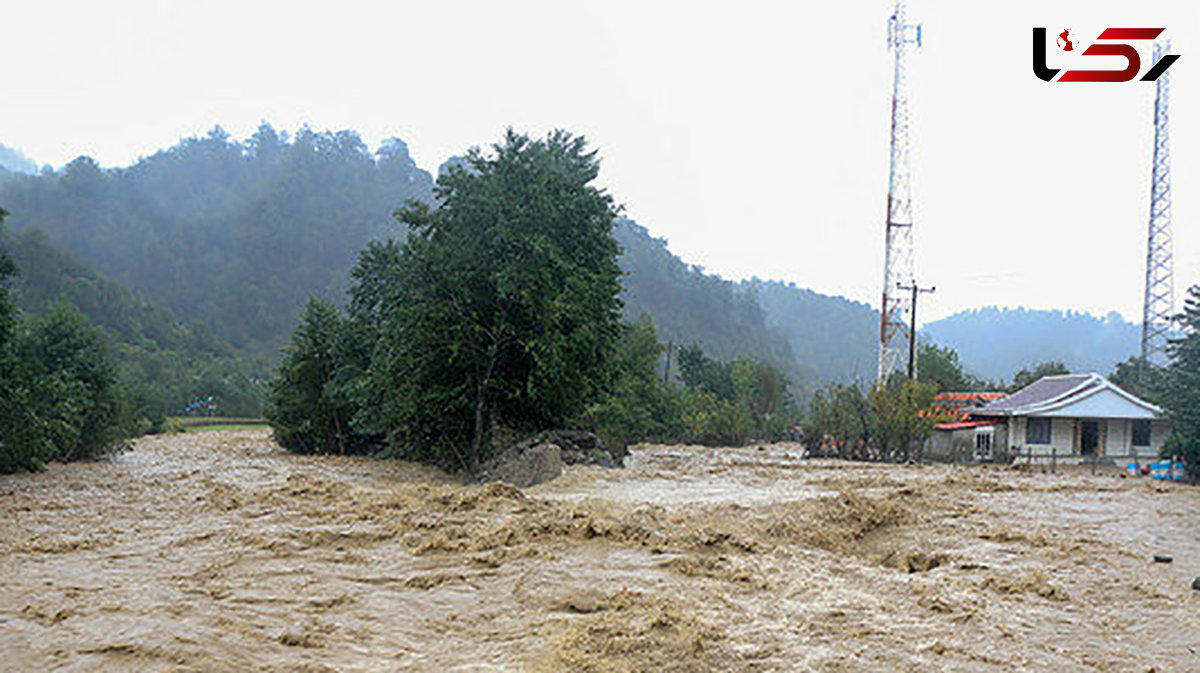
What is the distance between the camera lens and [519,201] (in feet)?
60.2

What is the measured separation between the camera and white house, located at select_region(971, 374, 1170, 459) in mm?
31391

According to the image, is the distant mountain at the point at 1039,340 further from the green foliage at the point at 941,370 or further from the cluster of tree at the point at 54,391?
the cluster of tree at the point at 54,391

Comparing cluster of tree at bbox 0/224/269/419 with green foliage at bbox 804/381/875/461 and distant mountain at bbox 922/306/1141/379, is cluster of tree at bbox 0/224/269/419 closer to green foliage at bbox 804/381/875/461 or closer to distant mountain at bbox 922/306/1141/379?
green foliage at bbox 804/381/875/461

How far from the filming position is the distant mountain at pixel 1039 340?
16112cm

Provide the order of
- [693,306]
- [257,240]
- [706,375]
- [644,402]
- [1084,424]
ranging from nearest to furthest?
[1084,424] < [644,402] < [706,375] < [257,240] < [693,306]

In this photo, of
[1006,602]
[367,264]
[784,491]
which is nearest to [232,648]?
[1006,602]

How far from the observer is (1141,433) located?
3272cm

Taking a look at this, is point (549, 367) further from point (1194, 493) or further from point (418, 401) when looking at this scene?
point (1194, 493)

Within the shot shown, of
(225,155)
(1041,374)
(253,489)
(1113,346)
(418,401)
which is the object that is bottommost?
(253,489)

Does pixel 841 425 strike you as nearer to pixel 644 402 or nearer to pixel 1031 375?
pixel 644 402

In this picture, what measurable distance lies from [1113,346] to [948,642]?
19337 centimetres

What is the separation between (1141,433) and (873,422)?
12.1m

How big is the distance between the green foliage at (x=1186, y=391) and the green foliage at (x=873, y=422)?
747 centimetres

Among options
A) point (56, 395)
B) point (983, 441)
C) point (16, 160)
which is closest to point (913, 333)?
point (983, 441)
